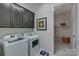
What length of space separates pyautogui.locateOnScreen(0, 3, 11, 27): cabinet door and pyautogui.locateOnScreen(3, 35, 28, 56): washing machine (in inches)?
7.1

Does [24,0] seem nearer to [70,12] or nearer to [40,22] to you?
[40,22]

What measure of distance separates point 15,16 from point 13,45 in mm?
399

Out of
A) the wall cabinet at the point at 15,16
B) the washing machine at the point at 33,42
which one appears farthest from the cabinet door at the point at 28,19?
the washing machine at the point at 33,42

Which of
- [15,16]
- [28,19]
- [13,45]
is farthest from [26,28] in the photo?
[13,45]

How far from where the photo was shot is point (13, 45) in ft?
3.20

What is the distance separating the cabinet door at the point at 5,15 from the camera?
0.97 m

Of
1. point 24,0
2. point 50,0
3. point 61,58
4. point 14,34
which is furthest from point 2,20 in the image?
point 61,58

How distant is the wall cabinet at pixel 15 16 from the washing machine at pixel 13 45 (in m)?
0.18

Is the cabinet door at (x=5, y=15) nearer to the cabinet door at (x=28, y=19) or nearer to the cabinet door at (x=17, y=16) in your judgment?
the cabinet door at (x=17, y=16)

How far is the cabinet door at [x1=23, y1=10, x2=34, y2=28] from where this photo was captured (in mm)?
1151

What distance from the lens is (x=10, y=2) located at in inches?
37.4

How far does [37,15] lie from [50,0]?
0.29 metres

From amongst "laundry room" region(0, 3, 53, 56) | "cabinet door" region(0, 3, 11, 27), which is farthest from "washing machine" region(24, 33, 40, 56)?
"cabinet door" region(0, 3, 11, 27)

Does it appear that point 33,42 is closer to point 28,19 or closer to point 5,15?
point 28,19
